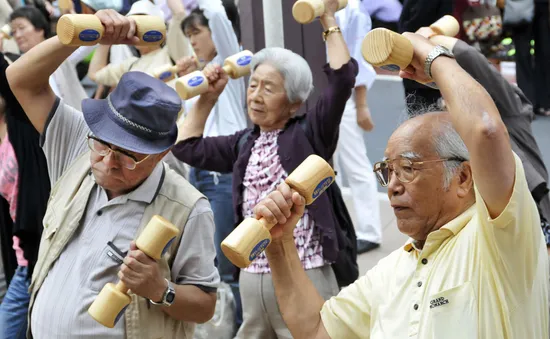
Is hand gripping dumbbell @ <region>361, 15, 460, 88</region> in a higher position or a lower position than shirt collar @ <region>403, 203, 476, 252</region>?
higher

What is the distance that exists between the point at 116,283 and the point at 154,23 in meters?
1.10

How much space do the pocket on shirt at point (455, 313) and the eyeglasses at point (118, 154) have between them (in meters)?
1.35

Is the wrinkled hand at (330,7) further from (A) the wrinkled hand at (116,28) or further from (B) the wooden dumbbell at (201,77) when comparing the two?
(A) the wrinkled hand at (116,28)

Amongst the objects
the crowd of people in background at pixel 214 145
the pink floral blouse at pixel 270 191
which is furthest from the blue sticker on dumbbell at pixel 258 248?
the pink floral blouse at pixel 270 191

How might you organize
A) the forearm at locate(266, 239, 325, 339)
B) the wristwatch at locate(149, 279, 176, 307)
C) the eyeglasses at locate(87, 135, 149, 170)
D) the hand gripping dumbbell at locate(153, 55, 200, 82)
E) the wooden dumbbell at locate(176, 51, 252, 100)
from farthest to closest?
the hand gripping dumbbell at locate(153, 55, 200, 82) → the wooden dumbbell at locate(176, 51, 252, 100) → the eyeglasses at locate(87, 135, 149, 170) → the wristwatch at locate(149, 279, 176, 307) → the forearm at locate(266, 239, 325, 339)

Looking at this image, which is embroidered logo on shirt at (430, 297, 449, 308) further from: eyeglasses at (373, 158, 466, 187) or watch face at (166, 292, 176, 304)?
watch face at (166, 292, 176, 304)

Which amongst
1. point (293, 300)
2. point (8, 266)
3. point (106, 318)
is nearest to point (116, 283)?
point (106, 318)

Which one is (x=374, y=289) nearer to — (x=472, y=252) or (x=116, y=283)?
(x=472, y=252)

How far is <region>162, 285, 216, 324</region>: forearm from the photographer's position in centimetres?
324

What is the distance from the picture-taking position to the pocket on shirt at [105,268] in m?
3.24

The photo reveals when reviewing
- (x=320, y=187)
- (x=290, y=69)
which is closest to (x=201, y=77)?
(x=290, y=69)

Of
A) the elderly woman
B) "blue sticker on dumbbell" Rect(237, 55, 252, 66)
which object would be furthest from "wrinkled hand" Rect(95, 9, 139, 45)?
"blue sticker on dumbbell" Rect(237, 55, 252, 66)

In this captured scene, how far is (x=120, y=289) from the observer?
10.1 feet

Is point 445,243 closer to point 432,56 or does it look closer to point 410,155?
Answer: point 410,155
